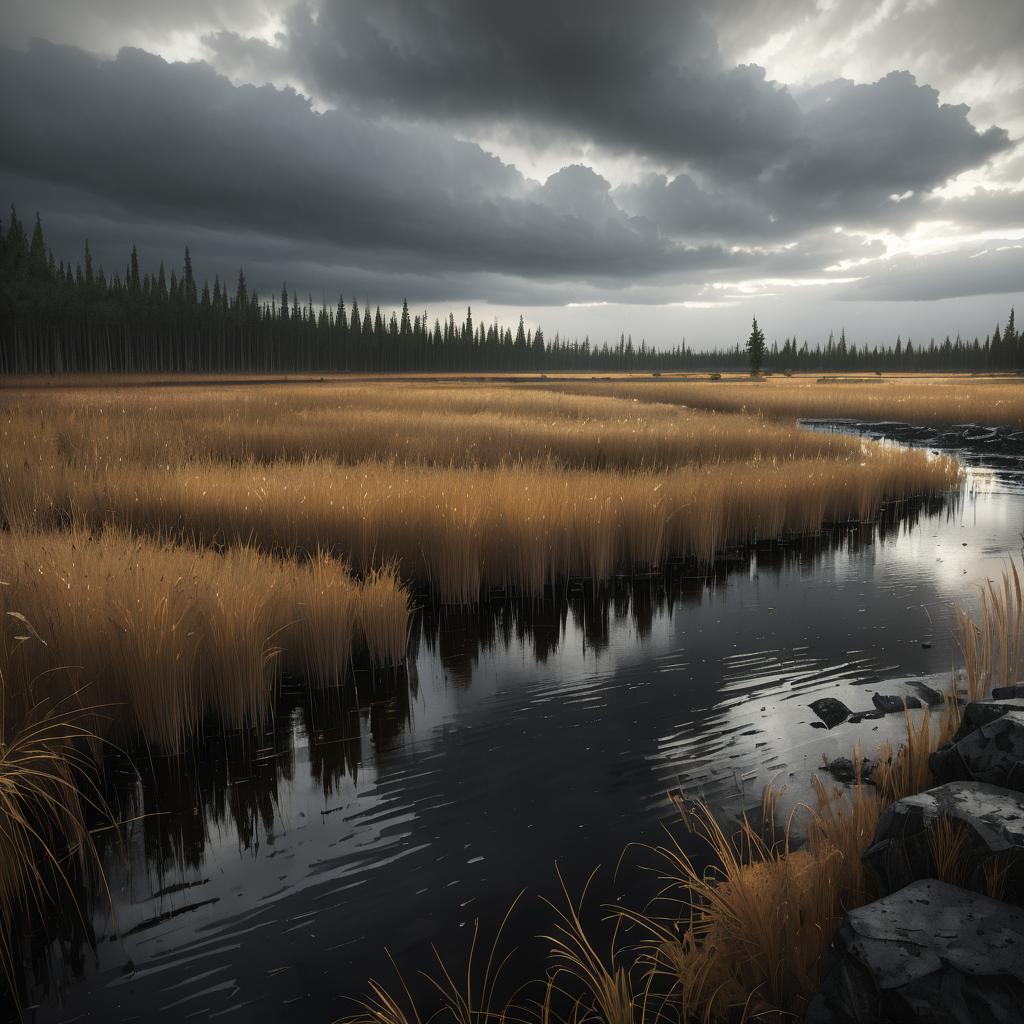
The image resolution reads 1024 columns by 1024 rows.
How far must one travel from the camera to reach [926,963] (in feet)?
7.01

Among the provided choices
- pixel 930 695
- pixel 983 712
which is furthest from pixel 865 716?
pixel 983 712

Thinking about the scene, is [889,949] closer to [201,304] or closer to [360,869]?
[360,869]

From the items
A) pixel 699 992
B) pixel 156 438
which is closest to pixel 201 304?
pixel 156 438

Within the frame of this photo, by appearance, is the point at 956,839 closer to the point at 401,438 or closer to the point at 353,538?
the point at 353,538

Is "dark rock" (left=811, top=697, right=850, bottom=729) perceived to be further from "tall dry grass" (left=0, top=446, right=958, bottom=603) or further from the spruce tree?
the spruce tree

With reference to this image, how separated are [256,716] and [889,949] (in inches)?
174

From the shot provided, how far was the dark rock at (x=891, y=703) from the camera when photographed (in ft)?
17.5

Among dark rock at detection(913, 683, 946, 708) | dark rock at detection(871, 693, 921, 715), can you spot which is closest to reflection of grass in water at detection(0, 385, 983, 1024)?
dark rock at detection(871, 693, 921, 715)

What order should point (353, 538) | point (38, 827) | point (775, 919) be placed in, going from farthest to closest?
point (353, 538) < point (38, 827) < point (775, 919)

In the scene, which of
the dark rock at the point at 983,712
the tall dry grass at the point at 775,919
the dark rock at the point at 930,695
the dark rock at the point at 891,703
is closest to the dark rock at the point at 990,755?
the dark rock at the point at 983,712

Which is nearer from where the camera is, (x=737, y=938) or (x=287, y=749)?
(x=737, y=938)

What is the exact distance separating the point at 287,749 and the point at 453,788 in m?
1.39

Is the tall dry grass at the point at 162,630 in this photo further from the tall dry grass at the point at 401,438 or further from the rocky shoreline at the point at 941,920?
the tall dry grass at the point at 401,438

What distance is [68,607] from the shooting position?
4.99m
